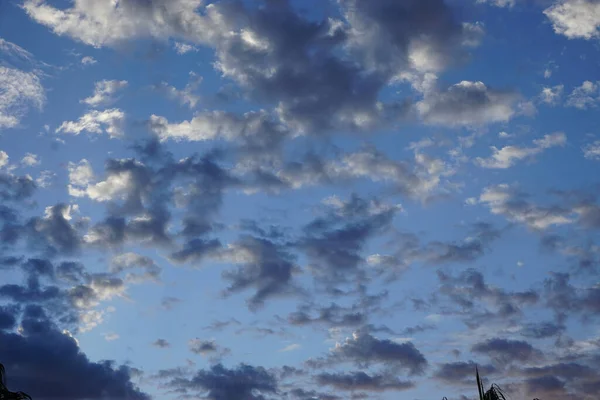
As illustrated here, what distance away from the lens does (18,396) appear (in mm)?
22969

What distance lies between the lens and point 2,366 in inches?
878

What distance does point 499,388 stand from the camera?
31531 mm

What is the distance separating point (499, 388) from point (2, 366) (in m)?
22.3

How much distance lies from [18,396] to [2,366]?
4.67 ft

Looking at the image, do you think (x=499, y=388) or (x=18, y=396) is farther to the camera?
(x=499, y=388)

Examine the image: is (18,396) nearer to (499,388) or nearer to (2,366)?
(2,366)

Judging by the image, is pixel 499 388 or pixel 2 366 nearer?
pixel 2 366

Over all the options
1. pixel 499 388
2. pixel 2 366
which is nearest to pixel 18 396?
pixel 2 366

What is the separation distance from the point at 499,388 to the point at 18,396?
71.0 ft
